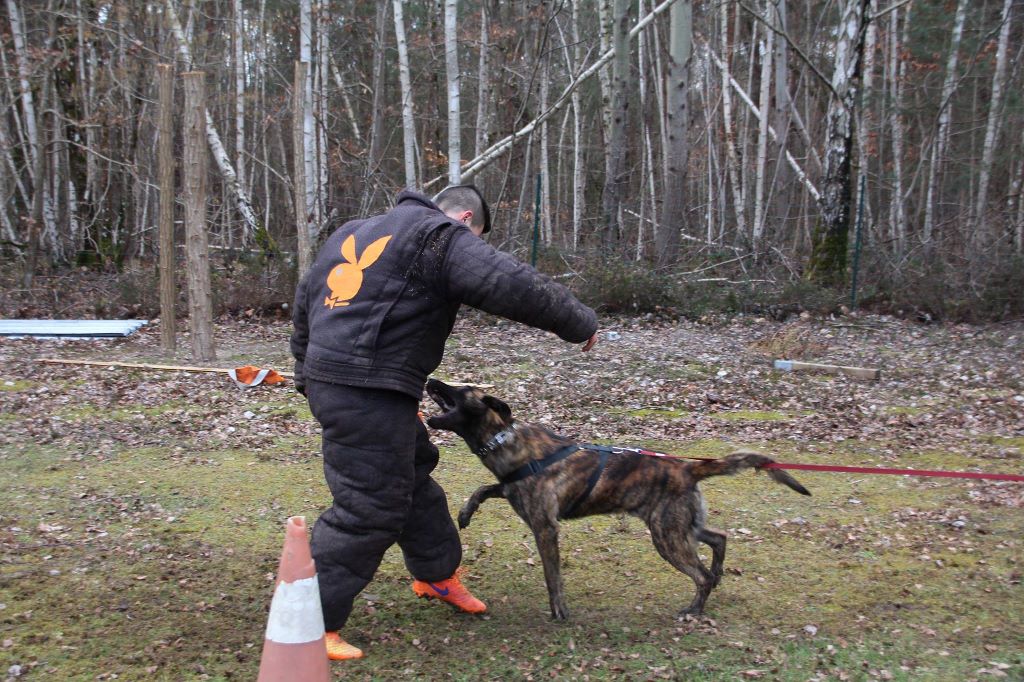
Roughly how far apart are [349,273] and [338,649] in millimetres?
1720

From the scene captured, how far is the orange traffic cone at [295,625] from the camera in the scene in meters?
3.08

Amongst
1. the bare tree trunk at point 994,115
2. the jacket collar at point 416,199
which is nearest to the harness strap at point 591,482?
the jacket collar at point 416,199

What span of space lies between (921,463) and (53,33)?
1669cm

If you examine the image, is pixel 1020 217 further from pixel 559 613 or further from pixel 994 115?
pixel 559 613

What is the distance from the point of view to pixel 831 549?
541 cm

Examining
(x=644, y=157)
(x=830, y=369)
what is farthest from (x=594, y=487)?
(x=644, y=157)

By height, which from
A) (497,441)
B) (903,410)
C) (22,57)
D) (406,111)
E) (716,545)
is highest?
(22,57)

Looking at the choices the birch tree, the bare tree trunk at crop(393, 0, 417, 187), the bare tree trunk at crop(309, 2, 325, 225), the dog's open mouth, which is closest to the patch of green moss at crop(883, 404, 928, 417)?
the birch tree

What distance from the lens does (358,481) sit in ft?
12.0

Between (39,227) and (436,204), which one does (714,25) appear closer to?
(39,227)

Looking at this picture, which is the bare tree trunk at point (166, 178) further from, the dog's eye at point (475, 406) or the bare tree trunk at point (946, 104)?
the bare tree trunk at point (946, 104)

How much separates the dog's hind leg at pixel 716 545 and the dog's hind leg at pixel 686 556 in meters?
0.06

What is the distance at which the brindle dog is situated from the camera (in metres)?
4.23

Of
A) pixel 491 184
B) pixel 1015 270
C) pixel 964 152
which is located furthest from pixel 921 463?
pixel 964 152
